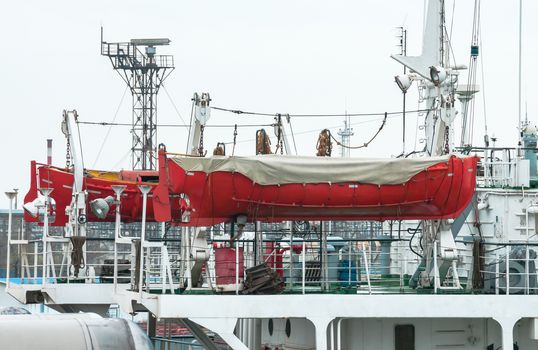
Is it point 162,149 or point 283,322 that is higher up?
point 162,149

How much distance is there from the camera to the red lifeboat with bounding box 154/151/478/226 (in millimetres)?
22281

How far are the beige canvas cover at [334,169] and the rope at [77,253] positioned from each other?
6.49m

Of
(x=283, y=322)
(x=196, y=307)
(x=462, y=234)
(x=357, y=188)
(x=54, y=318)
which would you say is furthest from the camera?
(x=462, y=234)

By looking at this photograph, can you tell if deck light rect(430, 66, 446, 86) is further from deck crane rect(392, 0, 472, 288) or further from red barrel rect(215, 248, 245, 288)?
red barrel rect(215, 248, 245, 288)

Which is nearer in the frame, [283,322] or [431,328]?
[431,328]

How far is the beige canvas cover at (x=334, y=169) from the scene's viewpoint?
2247 centimetres

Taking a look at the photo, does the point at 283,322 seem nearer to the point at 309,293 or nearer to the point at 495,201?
the point at 309,293

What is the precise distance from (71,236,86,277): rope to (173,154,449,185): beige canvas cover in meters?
6.49

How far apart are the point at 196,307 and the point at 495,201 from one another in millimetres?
8301

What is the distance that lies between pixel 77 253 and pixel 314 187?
7.56 m

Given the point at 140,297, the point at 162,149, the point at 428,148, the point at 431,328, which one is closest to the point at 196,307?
the point at 140,297

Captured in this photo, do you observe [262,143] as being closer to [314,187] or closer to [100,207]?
[314,187]

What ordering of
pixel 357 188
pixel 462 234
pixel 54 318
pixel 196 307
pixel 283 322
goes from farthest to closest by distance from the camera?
pixel 462 234, pixel 283 322, pixel 357 188, pixel 196 307, pixel 54 318

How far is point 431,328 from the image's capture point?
23.0 meters
